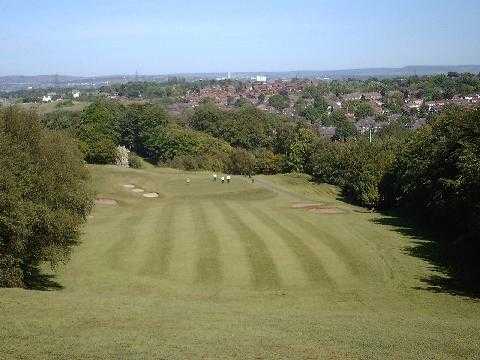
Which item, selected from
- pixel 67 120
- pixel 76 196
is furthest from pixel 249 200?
pixel 67 120

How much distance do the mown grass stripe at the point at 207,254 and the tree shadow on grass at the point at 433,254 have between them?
42.2 ft

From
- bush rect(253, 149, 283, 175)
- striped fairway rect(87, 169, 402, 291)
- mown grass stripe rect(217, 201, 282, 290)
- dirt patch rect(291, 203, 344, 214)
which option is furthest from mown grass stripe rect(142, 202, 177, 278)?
bush rect(253, 149, 283, 175)

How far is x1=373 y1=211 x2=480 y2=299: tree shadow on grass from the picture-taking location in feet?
106

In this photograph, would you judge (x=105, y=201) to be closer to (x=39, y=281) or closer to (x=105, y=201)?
(x=105, y=201)

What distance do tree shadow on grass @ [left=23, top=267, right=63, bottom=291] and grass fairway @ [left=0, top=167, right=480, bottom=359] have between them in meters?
0.54

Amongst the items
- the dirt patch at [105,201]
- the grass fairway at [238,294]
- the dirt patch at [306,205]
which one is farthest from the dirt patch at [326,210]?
the dirt patch at [105,201]

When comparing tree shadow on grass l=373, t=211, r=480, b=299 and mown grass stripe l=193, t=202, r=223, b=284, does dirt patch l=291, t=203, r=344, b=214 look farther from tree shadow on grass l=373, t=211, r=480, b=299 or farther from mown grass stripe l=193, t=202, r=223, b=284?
mown grass stripe l=193, t=202, r=223, b=284

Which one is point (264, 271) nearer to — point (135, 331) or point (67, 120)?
point (135, 331)

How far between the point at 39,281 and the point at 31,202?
6.31 metres

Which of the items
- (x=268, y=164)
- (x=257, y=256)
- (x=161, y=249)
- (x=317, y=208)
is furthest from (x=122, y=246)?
(x=268, y=164)

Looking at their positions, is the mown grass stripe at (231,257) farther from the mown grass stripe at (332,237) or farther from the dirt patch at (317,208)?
the dirt patch at (317,208)

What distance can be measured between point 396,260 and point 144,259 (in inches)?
721

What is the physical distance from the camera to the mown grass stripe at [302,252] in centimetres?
3381

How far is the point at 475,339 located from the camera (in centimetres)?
1970
